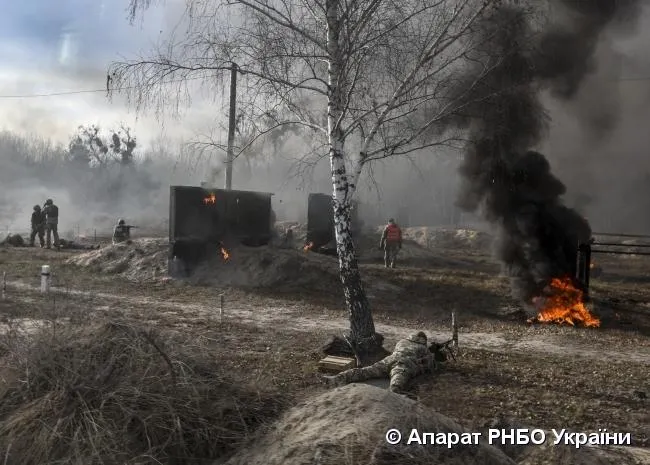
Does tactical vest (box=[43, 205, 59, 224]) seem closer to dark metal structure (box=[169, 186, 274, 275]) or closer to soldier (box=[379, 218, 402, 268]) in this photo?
dark metal structure (box=[169, 186, 274, 275])

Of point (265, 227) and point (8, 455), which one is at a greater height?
point (265, 227)

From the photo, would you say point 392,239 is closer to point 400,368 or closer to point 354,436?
point 400,368

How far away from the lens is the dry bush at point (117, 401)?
3.75 meters

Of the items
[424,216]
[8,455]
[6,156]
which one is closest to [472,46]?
[8,455]

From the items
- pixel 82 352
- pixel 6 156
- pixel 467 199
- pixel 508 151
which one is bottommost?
pixel 82 352

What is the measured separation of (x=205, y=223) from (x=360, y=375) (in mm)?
10657

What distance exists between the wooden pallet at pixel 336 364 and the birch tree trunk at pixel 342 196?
0.54m

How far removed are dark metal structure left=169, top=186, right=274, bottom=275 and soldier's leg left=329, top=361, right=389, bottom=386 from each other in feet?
33.6

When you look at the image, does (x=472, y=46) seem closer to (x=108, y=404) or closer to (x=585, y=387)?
(x=585, y=387)

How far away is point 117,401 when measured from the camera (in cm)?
400

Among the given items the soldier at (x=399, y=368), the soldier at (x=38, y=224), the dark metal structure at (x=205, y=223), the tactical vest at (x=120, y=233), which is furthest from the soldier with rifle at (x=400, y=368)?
the soldier at (x=38, y=224)

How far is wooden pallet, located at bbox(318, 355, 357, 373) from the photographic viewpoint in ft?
23.9

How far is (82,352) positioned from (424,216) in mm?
49131

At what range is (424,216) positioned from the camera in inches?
2055
